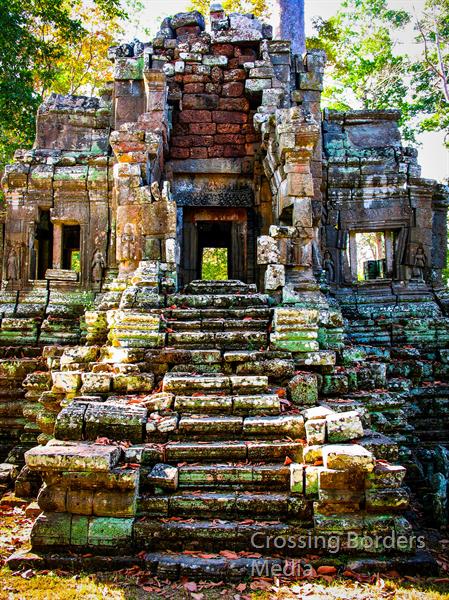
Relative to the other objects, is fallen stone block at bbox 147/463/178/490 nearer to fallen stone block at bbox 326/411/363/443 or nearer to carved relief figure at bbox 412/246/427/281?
fallen stone block at bbox 326/411/363/443

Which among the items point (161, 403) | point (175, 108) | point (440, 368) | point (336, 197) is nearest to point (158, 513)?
point (161, 403)

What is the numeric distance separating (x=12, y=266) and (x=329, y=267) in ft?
19.2

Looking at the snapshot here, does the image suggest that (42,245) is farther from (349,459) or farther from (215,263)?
(215,263)

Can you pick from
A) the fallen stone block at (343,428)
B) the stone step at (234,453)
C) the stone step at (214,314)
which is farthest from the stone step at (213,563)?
the stone step at (214,314)

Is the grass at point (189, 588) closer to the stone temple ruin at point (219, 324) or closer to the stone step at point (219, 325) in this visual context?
the stone temple ruin at point (219, 324)

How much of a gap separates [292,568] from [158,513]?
3.84 ft

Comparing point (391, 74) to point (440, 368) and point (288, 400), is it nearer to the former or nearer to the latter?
point (440, 368)

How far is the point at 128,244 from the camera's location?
8031 mm

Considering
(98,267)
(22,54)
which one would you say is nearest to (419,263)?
(98,267)

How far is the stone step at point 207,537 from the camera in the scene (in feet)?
13.9

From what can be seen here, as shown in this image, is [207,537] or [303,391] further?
[303,391]

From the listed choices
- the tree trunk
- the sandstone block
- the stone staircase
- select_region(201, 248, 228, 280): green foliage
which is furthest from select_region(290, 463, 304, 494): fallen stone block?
select_region(201, 248, 228, 280): green foliage

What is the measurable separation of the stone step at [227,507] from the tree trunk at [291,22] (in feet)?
43.1

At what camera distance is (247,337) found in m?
6.41
